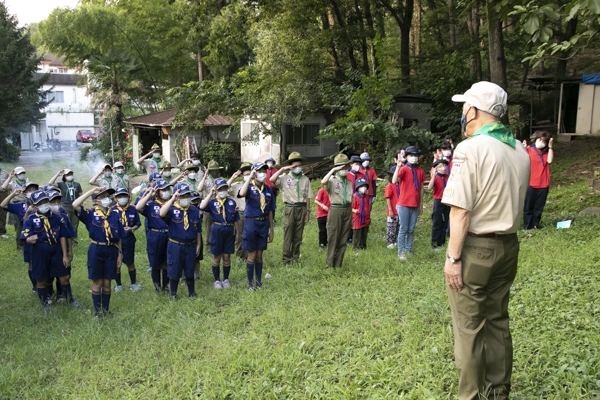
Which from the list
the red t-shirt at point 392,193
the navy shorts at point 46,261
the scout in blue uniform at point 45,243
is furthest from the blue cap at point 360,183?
the navy shorts at point 46,261

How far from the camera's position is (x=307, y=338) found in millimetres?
5672

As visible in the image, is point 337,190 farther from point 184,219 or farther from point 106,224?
point 106,224

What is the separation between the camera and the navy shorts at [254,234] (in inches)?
331

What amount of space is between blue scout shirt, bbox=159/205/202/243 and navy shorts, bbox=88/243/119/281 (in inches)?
35.5

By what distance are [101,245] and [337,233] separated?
154 inches

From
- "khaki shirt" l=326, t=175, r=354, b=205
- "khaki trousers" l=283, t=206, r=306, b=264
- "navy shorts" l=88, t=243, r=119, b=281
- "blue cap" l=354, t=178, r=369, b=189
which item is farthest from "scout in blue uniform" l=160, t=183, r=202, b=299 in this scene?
"blue cap" l=354, t=178, r=369, b=189

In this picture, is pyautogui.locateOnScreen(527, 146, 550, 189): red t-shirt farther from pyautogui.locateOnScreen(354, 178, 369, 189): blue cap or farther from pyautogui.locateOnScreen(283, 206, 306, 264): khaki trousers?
pyautogui.locateOnScreen(283, 206, 306, 264): khaki trousers

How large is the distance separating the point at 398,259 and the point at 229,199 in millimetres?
3387

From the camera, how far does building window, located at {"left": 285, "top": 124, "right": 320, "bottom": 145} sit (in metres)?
26.1

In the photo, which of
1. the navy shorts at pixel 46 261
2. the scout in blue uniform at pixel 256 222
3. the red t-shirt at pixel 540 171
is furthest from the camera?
the red t-shirt at pixel 540 171

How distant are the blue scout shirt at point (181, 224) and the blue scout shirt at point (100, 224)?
2.62ft

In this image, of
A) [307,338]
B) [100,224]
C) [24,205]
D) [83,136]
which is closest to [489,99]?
[307,338]

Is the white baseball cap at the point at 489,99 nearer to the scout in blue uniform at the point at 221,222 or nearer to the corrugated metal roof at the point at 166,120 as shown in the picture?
the scout in blue uniform at the point at 221,222

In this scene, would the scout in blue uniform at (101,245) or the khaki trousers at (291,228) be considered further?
the khaki trousers at (291,228)
